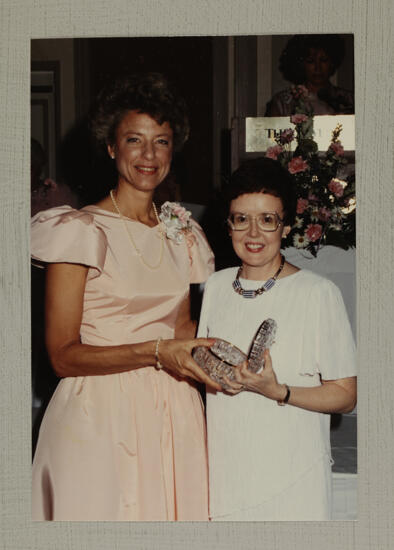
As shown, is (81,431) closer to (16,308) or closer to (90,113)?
(16,308)

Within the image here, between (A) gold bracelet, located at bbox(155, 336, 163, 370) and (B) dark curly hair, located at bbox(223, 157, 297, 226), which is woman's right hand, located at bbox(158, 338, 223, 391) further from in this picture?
(B) dark curly hair, located at bbox(223, 157, 297, 226)

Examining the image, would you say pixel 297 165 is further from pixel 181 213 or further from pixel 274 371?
pixel 274 371

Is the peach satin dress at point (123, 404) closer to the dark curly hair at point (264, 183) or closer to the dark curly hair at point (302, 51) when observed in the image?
the dark curly hair at point (264, 183)

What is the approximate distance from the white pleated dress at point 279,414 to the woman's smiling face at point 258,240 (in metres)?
0.04

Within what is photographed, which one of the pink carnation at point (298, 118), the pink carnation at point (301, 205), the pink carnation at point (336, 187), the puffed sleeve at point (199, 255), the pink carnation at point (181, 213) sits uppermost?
the pink carnation at point (298, 118)

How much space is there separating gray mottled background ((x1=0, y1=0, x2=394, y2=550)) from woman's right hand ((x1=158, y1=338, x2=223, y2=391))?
0.35 metres

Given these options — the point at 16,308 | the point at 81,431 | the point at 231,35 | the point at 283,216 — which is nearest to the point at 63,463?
the point at 81,431

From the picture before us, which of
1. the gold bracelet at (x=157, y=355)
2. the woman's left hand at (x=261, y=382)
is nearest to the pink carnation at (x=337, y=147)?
the woman's left hand at (x=261, y=382)

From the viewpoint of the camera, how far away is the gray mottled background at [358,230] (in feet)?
5.21

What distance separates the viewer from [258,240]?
1519 millimetres

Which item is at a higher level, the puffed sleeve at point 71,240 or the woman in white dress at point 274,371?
the puffed sleeve at point 71,240

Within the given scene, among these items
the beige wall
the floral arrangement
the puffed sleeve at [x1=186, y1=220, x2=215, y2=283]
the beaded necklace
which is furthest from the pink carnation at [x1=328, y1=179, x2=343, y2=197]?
the beige wall

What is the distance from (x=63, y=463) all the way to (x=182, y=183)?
0.69 meters

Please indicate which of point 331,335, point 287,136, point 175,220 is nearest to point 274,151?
point 287,136
